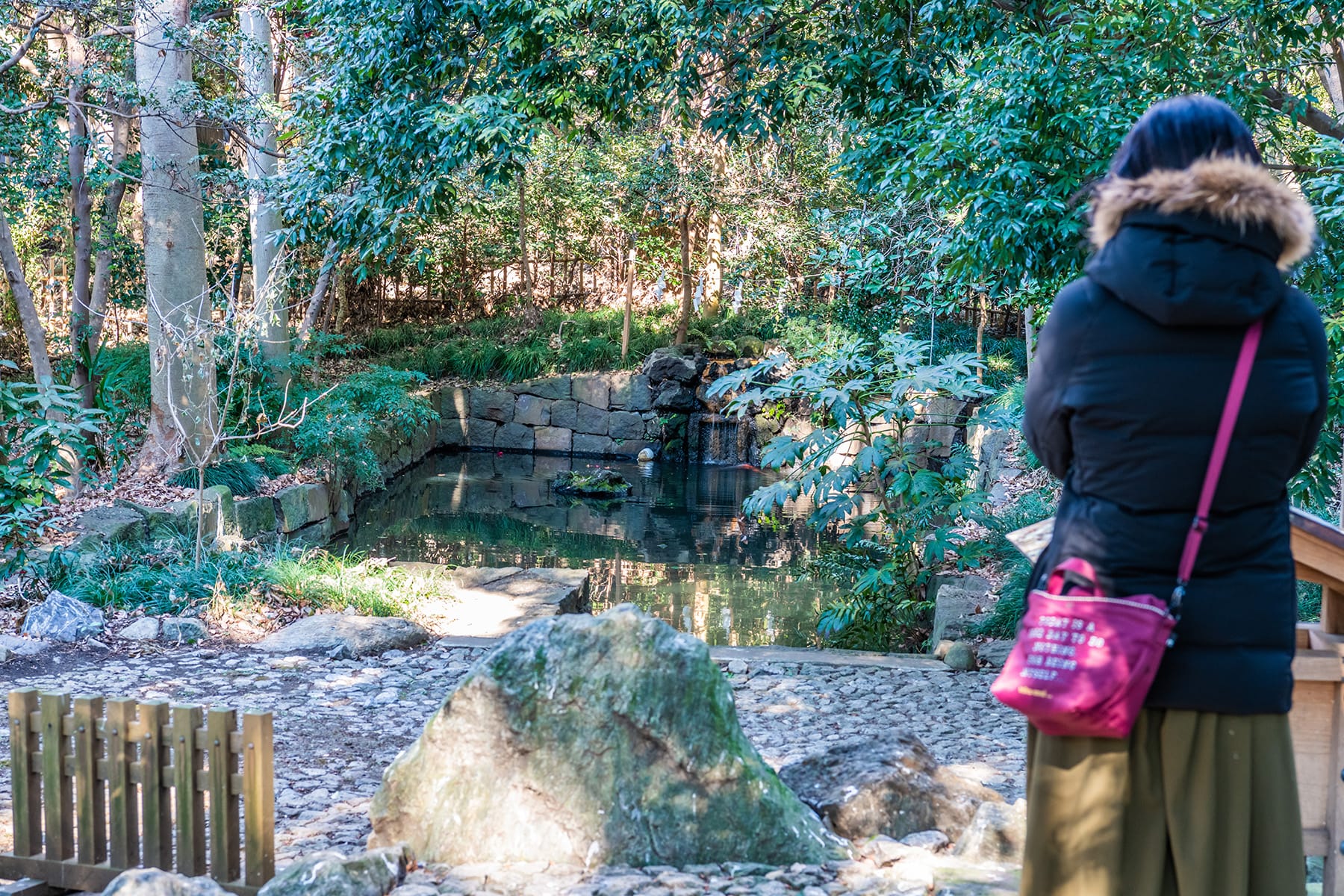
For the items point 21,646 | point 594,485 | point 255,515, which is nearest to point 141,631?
point 21,646

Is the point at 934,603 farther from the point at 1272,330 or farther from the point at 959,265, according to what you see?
the point at 1272,330

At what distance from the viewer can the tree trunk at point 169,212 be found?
31.3 ft

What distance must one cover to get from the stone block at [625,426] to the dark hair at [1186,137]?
53.7 feet

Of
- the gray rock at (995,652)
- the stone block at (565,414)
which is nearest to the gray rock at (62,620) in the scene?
the gray rock at (995,652)

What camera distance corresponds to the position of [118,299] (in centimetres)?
1234

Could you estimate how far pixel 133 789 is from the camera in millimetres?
2912

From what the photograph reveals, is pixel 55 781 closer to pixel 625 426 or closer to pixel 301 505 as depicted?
pixel 301 505

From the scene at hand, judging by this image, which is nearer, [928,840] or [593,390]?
[928,840]

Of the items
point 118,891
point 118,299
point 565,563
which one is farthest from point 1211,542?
point 118,299

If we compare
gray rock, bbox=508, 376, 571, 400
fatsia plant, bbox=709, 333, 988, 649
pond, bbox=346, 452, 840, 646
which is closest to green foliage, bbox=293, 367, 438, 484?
pond, bbox=346, 452, 840, 646

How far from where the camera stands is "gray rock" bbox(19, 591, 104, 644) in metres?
5.79

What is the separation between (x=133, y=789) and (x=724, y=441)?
1517 centimetres

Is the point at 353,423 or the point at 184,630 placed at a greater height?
the point at 353,423

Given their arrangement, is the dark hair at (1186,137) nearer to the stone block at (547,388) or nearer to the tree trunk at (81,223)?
the tree trunk at (81,223)
